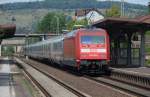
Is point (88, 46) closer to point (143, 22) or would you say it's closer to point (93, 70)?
point (93, 70)

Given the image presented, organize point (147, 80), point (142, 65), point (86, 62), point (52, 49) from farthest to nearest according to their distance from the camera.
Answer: point (52, 49) < point (142, 65) < point (86, 62) < point (147, 80)

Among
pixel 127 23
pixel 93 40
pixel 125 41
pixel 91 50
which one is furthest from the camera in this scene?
pixel 125 41

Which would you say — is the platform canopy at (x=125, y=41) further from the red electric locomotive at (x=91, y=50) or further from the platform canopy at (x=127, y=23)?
the red electric locomotive at (x=91, y=50)

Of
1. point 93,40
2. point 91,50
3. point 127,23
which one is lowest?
point 91,50

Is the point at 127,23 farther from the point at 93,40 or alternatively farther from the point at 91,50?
the point at 91,50

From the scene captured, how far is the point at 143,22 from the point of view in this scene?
130 feet

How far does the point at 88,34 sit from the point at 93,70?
242 centimetres

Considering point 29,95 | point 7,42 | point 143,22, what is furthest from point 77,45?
point 7,42

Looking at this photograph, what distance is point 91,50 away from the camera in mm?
34938

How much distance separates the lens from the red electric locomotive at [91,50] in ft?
→ 114

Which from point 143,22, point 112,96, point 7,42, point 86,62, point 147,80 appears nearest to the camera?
point 112,96

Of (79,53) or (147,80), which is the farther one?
(79,53)

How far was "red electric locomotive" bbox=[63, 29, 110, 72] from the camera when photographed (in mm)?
34719

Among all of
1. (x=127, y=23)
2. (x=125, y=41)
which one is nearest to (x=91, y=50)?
(x=127, y=23)
